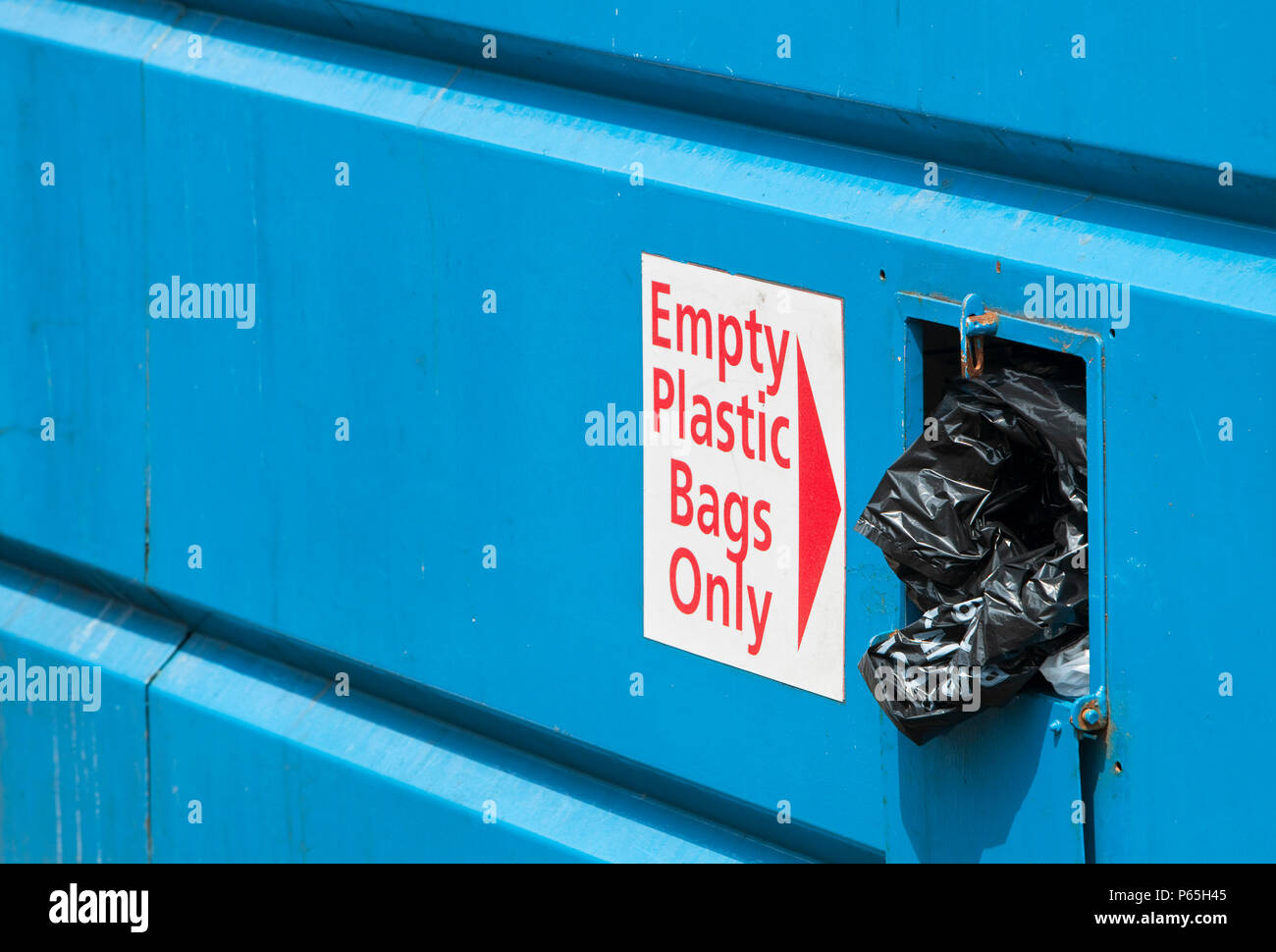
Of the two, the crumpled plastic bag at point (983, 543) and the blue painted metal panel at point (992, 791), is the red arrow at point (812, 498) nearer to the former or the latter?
the crumpled plastic bag at point (983, 543)

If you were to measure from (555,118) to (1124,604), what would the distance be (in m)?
1.15

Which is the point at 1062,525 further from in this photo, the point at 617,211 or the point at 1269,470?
the point at 617,211

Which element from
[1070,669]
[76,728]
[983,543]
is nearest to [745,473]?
[983,543]

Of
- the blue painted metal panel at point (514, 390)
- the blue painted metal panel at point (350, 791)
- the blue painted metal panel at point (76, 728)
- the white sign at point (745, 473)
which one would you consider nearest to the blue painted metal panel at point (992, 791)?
the blue painted metal panel at point (514, 390)

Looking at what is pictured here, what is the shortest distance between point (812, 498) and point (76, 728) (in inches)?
75.1

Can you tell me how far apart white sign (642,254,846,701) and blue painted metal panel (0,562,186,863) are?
1381 mm

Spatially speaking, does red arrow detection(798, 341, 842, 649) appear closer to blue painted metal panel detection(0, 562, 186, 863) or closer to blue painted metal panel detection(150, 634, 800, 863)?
blue painted metal panel detection(150, 634, 800, 863)

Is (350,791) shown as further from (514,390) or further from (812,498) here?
(812,498)

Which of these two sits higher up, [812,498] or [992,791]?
[812,498]

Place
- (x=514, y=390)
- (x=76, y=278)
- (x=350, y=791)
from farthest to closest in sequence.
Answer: (x=76, y=278) < (x=350, y=791) < (x=514, y=390)

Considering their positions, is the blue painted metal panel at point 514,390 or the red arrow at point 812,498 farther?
the red arrow at point 812,498

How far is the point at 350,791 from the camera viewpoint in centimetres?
317

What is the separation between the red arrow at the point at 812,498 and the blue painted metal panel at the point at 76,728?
1614mm

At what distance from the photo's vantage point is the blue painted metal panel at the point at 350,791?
2.85 metres
